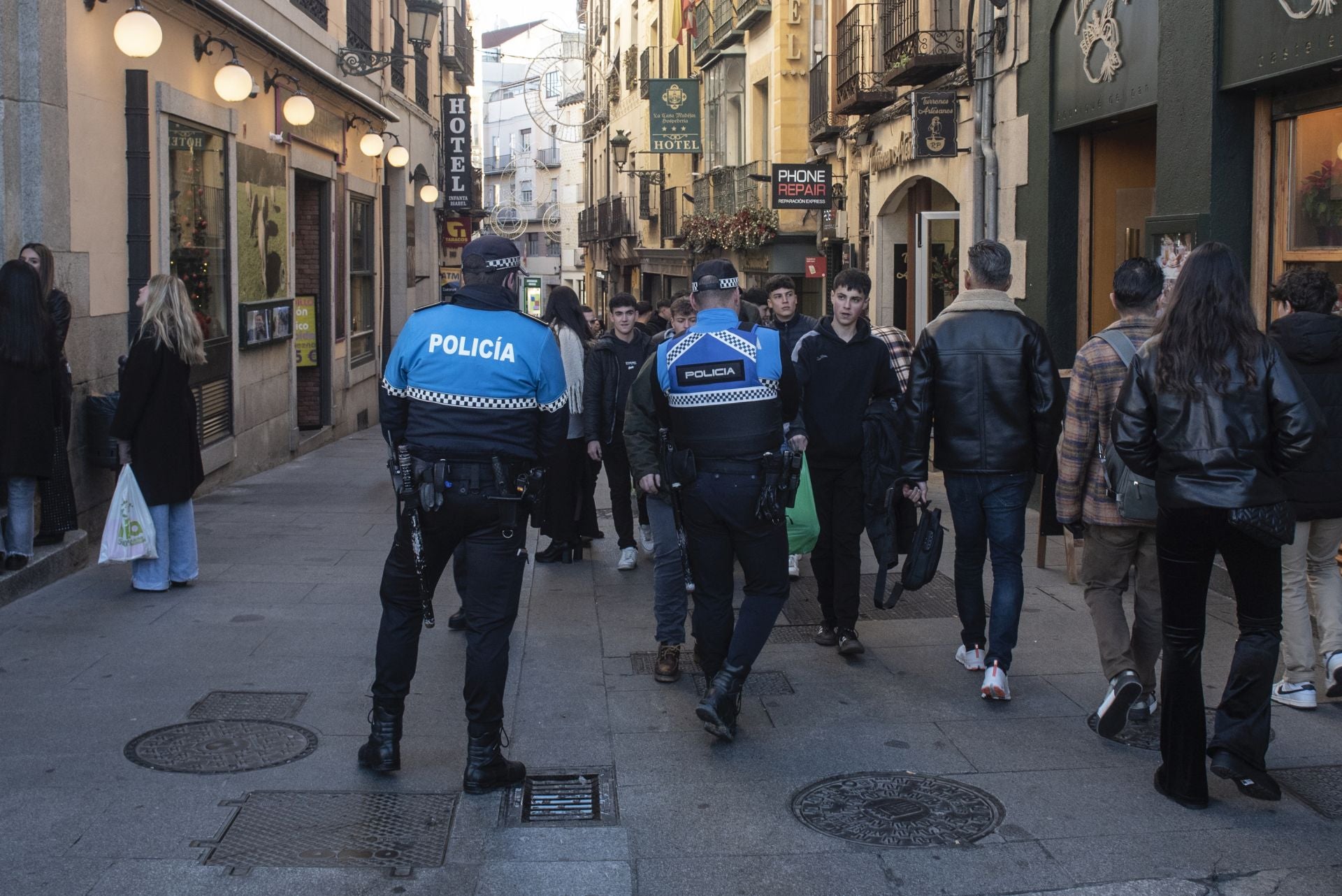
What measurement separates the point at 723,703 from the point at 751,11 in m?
19.3

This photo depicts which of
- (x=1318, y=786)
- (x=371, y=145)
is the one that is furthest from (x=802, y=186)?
(x=1318, y=786)

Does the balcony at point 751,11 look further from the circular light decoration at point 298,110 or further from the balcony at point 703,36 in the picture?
the circular light decoration at point 298,110

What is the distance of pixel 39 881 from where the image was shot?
4035 mm

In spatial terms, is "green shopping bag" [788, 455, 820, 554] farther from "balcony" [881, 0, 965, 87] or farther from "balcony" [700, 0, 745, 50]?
"balcony" [700, 0, 745, 50]

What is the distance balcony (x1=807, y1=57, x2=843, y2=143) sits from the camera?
18578 mm

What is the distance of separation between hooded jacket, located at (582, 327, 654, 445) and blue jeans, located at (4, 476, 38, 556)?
3.23 m

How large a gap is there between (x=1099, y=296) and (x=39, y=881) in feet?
30.2

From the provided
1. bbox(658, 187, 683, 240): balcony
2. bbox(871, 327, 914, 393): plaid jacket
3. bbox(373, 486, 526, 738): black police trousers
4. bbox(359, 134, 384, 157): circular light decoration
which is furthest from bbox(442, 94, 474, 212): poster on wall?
bbox(373, 486, 526, 738): black police trousers

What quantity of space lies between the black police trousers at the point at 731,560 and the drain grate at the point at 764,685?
1.59 ft

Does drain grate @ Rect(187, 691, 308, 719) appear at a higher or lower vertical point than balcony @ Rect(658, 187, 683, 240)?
lower

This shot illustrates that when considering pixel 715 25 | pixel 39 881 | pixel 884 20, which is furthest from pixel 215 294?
pixel 715 25

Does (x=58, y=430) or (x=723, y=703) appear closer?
(x=723, y=703)

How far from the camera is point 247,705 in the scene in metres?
5.86

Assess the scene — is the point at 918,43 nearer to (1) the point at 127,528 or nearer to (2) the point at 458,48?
(1) the point at 127,528
